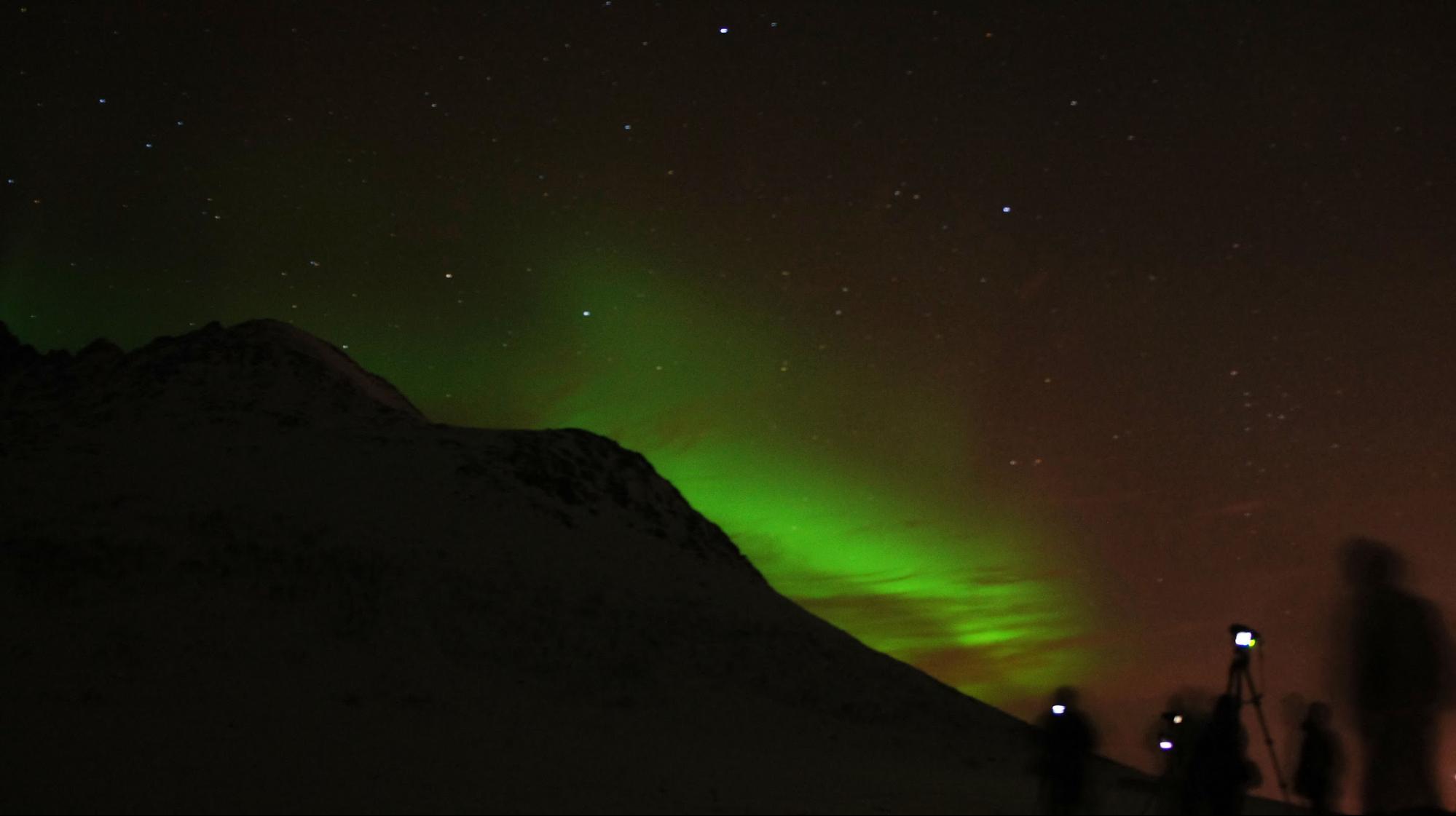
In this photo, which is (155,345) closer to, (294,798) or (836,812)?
(294,798)

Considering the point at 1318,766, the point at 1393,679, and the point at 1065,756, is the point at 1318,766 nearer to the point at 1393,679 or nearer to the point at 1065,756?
the point at 1065,756

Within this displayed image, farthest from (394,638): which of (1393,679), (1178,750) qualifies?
(1393,679)

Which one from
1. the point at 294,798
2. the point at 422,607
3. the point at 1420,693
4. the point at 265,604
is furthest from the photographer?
the point at 422,607

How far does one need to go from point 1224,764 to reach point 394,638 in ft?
101

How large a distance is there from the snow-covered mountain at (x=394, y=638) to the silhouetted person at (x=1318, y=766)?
624 centimetres

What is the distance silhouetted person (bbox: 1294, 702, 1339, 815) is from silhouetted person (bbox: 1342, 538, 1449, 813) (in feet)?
11.5

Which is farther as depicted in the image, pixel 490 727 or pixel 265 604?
pixel 265 604

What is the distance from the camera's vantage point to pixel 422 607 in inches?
1510

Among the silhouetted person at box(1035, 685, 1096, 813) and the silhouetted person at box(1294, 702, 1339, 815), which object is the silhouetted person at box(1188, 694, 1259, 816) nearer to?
the silhouetted person at box(1294, 702, 1339, 815)

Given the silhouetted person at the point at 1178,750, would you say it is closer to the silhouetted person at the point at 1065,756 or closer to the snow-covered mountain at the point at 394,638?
the silhouetted person at the point at 1065,756

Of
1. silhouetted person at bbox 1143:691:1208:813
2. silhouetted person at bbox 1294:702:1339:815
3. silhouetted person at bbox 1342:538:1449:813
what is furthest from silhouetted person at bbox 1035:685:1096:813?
silhouetted person at bbox 1342:538:1449:813

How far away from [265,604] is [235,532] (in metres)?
6.08

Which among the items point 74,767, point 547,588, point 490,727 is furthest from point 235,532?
point 74,767

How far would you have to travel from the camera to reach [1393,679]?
20.7ft
